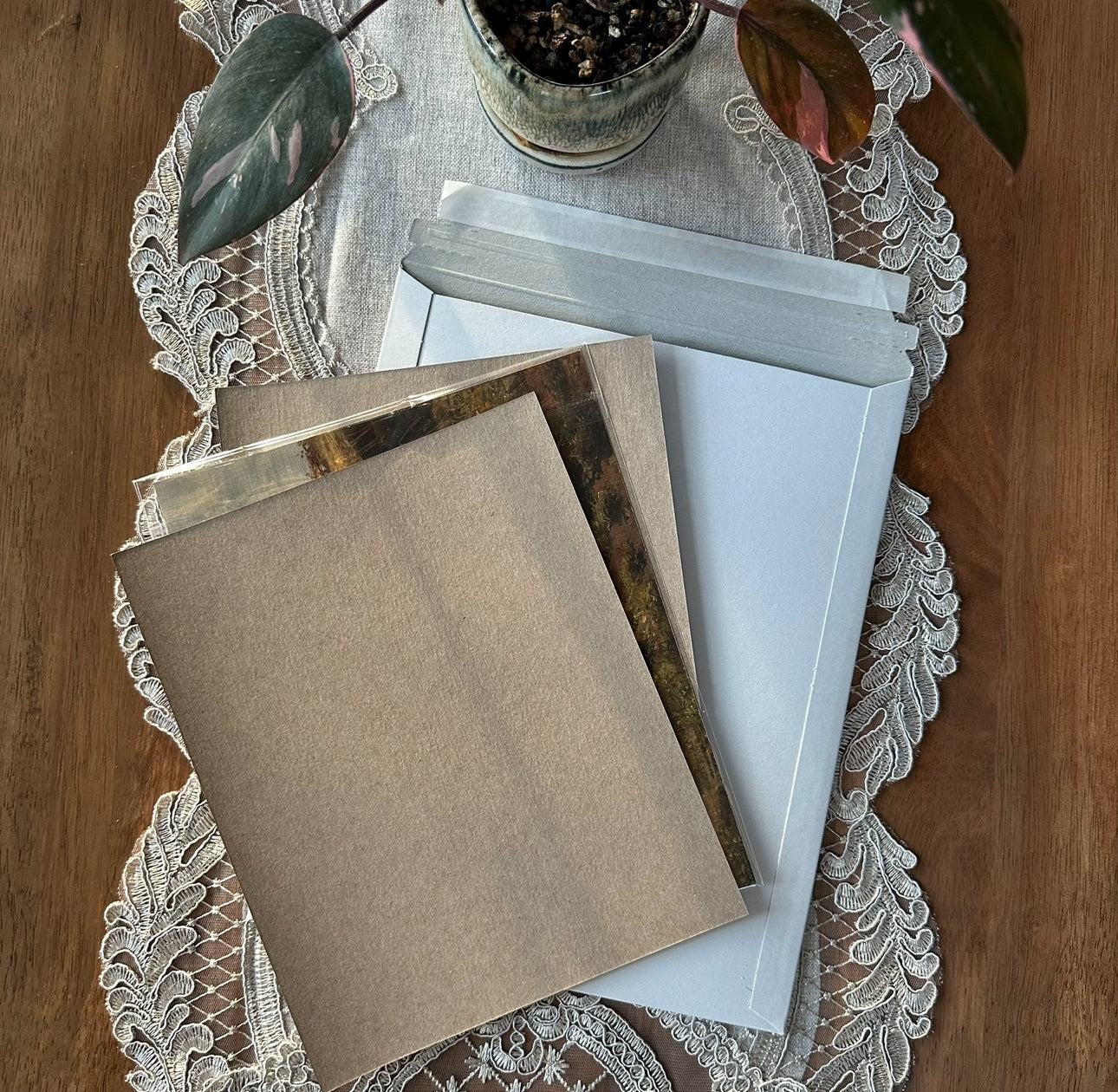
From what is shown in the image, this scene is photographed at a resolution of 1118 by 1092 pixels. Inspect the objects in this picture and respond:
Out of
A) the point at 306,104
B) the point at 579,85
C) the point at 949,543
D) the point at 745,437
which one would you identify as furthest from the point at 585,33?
the point at 949,543

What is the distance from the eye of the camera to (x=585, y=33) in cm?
48

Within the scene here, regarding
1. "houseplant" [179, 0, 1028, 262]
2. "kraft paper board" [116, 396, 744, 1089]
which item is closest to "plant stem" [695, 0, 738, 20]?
"houseplant" [179, 0, 1028, 262]

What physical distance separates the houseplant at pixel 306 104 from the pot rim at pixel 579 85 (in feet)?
0.06

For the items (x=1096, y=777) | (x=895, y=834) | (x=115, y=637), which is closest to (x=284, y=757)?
(x=115, y=637)

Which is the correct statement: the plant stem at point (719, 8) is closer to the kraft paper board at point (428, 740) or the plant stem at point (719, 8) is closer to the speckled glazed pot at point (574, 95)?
the speckled glazed pot at point (574, 95)

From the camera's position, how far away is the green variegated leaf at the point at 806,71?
44cm

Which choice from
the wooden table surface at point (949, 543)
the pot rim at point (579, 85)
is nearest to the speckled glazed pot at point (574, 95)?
the pot rim at point (579, 85)

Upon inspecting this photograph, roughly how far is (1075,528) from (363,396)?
47 centimetres

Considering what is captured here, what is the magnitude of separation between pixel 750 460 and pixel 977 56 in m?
0.31

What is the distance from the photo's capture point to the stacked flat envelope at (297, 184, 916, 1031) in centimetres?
60

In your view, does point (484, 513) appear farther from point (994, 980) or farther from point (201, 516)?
point (994, 980)

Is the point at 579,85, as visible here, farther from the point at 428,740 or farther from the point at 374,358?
the point at 428,740

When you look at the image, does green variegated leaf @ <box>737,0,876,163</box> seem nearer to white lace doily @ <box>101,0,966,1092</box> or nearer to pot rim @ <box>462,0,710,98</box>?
pot rim @ <box>462,0,710,98</box>

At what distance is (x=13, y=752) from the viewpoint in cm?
61
